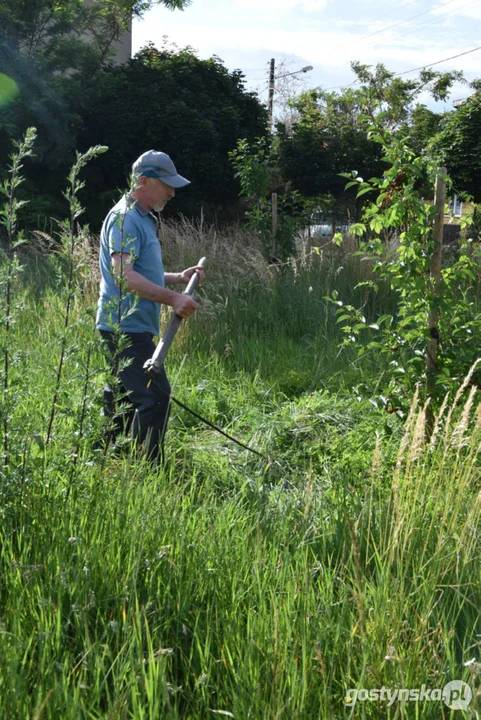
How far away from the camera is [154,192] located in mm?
4262

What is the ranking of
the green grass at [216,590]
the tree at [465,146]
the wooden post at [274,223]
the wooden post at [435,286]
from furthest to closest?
the tree at [465,146] → the wooden post at [274,223] → the wooden post at [435,286] → the green grass at [216,590]

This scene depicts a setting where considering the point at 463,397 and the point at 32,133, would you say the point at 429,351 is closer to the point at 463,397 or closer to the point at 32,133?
the point at 463,397

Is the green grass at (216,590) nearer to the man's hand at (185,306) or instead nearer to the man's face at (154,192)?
the man's hand at (185,306)

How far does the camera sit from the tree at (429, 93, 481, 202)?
796 inches

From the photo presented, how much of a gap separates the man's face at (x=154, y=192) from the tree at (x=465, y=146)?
17.3m

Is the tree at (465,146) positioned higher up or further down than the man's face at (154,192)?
higher up

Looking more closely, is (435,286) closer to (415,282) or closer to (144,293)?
(415,282)

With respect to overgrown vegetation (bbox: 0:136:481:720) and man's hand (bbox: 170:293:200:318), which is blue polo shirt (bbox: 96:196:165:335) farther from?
overgrown vegetation (bbox: 0:136:481:720)

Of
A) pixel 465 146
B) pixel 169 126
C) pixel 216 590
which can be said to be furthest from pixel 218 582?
pixel 465 146

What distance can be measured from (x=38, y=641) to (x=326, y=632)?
802 millimetres

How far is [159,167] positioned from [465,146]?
18.1 m

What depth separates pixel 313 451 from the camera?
15.5ft

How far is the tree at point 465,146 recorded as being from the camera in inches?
796

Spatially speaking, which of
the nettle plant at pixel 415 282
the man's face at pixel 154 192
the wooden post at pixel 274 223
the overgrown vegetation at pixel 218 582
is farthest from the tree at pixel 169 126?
the overgrown vegetation at pixel 218 582
